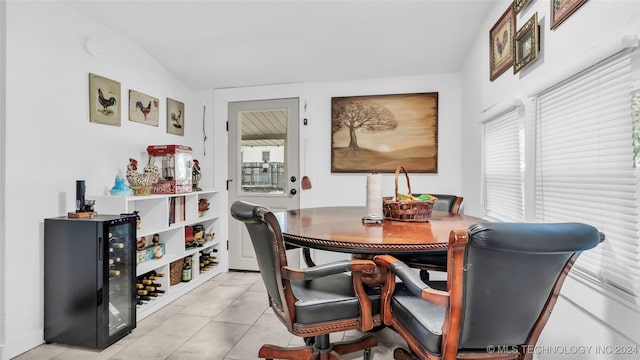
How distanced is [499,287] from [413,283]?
285 mm

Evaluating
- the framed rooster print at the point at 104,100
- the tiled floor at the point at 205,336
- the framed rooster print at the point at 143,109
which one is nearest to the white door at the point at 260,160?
the framed rooster print at the point at 143,109

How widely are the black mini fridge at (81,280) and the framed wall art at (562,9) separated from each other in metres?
2.72

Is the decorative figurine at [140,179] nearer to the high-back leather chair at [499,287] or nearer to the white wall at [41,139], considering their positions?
the white wall at [41,139]

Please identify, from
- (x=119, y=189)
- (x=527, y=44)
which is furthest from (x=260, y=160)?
(x=527, y=44)

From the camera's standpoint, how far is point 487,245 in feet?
2.97

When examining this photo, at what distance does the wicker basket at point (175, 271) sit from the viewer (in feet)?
10.2

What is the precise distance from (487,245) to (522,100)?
1.35m

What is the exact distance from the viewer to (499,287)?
3.24 ft

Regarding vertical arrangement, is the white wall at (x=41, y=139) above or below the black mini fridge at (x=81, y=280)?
above

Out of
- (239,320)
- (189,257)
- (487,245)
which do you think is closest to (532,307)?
(487,245)

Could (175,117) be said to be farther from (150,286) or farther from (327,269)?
(327,269)

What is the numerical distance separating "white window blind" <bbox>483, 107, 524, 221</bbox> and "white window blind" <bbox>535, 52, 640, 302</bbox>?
32 cm

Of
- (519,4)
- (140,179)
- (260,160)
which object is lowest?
(140,179)

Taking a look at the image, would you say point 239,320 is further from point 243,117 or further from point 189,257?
point 243,117
